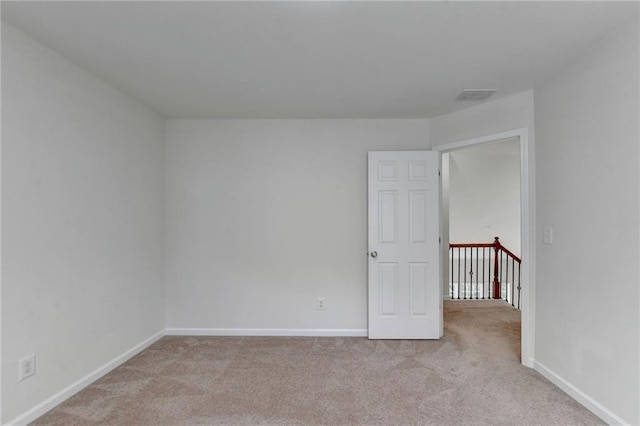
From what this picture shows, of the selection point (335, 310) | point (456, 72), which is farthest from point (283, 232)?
point (456, 72)

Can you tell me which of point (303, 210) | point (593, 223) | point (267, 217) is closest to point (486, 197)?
point (303, 210)

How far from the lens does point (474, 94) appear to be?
3018 mm

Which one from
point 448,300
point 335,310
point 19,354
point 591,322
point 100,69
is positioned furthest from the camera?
point 448,300

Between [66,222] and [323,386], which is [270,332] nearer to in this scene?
[323,386]

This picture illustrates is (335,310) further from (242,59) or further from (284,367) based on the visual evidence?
(242,59)

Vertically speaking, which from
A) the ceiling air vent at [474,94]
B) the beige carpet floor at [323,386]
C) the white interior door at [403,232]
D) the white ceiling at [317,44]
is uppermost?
the white ceiling at [317,44]

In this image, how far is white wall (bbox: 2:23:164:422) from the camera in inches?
80.2

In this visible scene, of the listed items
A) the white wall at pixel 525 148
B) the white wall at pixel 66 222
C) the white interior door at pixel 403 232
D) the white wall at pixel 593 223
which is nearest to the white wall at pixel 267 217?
the white interior door at pixel 403 232

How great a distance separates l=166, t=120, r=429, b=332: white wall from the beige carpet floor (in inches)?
19.2

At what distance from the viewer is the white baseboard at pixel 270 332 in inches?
147

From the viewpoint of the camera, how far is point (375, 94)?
3.02 meters

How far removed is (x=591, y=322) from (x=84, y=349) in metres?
3.66

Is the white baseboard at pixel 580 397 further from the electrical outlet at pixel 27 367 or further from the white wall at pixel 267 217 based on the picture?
the electrical outlet at pixel 27 367

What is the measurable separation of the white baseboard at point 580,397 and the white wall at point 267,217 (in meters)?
1.82
